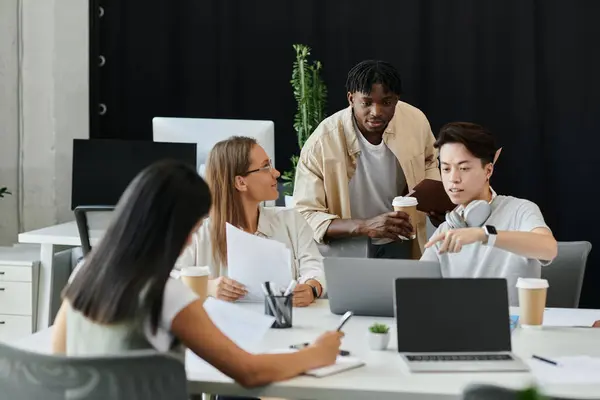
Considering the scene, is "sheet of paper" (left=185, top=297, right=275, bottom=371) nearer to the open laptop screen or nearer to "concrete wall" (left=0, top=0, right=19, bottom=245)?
the open laptop screen

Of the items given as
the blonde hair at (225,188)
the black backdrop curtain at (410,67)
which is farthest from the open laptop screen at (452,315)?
the black backdrop curtain at (410,67)

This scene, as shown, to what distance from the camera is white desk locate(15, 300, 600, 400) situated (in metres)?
1.86

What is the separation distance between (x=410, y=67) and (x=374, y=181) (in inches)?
60.5

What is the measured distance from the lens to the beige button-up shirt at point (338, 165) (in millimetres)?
3691

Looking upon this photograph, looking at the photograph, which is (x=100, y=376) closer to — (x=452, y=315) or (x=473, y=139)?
(x=452, y=315)

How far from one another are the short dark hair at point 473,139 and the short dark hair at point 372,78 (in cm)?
73

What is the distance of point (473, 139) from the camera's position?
9.39 ft

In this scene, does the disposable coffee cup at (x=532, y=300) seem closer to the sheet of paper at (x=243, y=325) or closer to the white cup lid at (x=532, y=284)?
the white cup lid at (x=532, y=284)

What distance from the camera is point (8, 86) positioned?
212 inches

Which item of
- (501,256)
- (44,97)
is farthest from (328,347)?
(44,97)

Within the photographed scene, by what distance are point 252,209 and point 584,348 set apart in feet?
4.13

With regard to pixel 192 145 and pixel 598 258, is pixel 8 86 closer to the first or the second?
pixel 192 145

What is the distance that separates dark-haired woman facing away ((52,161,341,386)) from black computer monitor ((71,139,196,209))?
266 centimetres

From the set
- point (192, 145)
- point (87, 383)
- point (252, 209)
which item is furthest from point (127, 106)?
point (87, 383)
